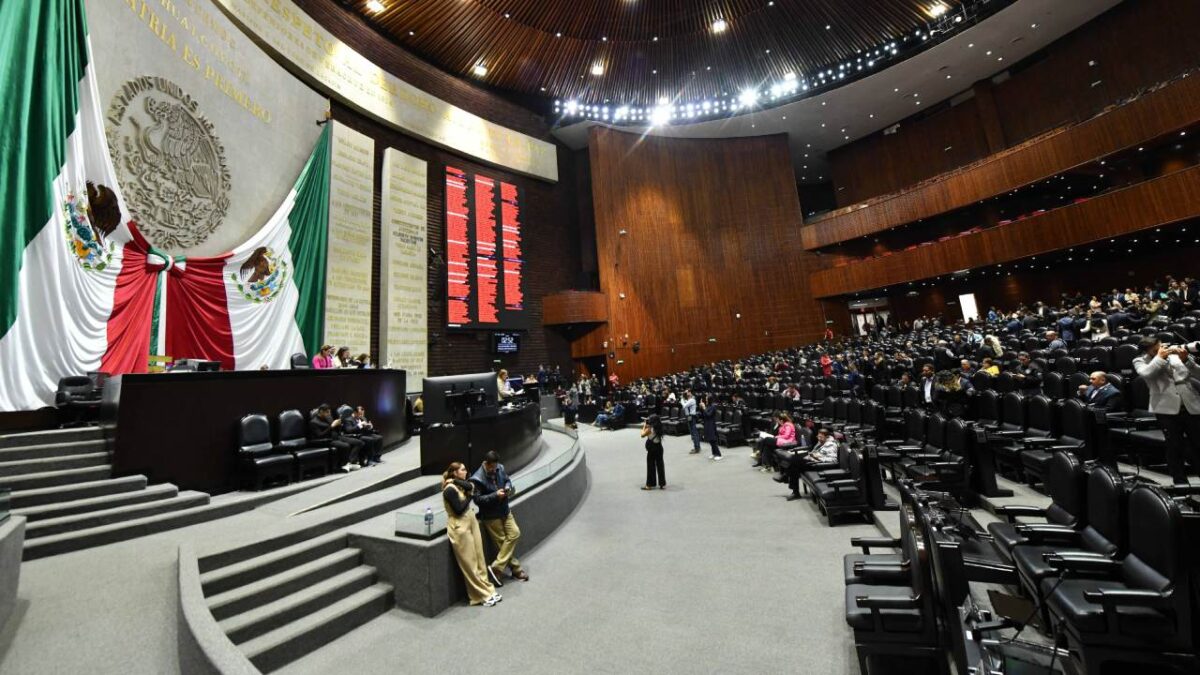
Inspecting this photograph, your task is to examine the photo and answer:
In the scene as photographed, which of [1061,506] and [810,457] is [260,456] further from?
[1061,506]

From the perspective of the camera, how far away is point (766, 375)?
1421 centimetres

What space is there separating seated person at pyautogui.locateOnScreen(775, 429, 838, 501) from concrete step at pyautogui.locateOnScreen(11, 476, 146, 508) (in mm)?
7110

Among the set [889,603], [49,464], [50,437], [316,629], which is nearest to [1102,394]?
[889,603]

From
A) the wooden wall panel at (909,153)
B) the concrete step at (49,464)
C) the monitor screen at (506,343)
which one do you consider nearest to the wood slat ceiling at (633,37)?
the wooden wall panel at (909,153)

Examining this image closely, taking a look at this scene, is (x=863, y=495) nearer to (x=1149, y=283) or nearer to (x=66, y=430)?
(x=66, y=430)

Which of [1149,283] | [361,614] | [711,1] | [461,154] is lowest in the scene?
[361,614]

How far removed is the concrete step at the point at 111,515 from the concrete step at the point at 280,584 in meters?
1.87

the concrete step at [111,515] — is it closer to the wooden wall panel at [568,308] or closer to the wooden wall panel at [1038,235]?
the wooden wall panel at [568,308]

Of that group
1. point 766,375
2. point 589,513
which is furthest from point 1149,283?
point 589,513

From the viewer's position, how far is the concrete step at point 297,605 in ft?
9.82

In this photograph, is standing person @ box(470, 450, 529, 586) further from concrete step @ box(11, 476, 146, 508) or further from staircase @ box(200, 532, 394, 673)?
concrete step @ box(11, 476, 146, 508)

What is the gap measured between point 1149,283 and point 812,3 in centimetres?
1365

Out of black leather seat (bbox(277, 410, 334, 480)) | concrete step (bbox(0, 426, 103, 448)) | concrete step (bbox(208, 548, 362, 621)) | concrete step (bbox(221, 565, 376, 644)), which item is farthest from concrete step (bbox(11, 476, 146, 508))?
concrete step (bbox(221, 565, 376, 644))

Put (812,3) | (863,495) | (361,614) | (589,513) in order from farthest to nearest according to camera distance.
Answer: (812,3)
(589,513)
(863,495)
(361,614)
